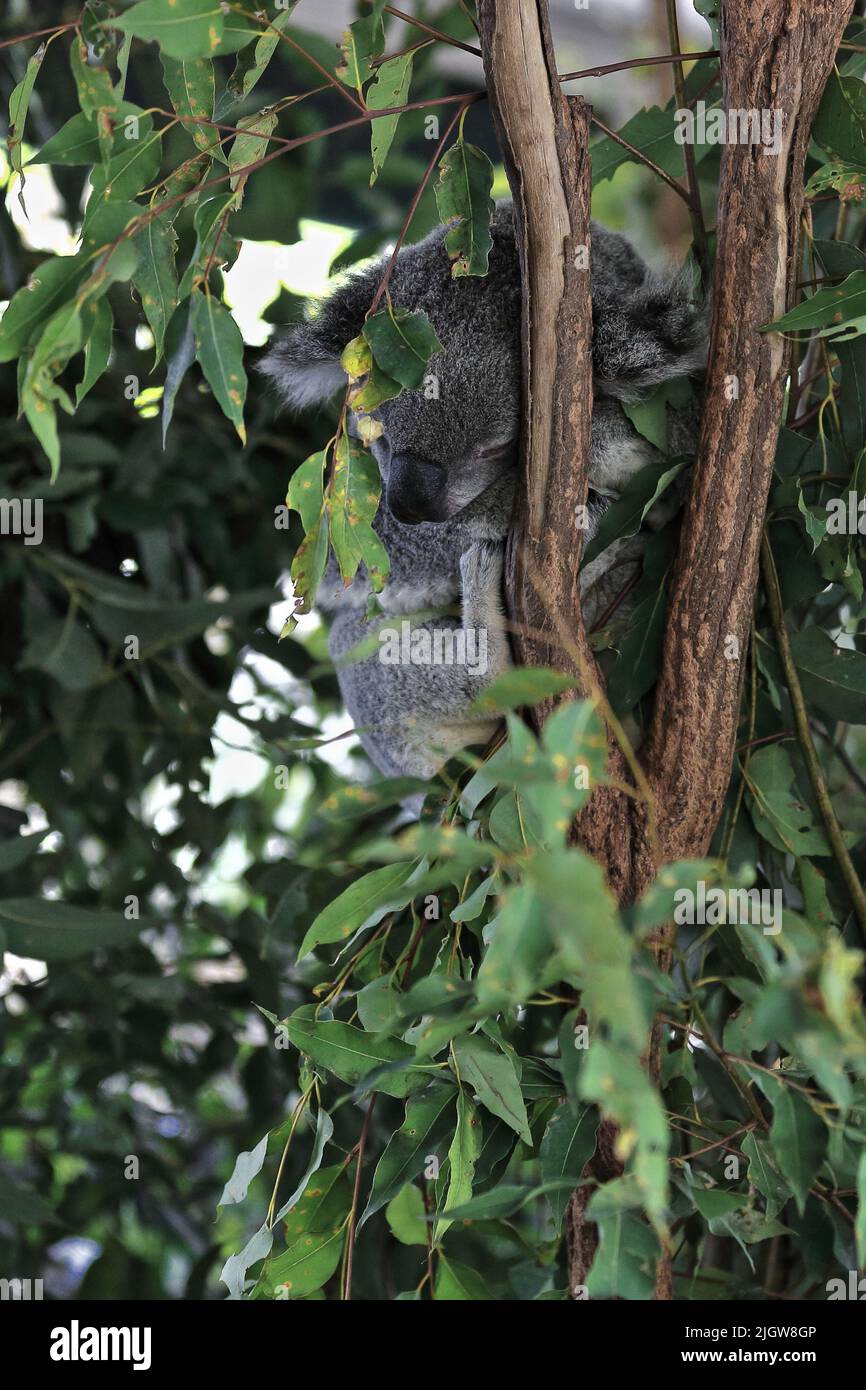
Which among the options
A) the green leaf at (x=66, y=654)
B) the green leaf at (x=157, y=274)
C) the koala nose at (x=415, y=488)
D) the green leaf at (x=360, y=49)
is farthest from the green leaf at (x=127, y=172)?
the green leaf at (x=66, y=654)

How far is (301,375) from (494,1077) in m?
0.97

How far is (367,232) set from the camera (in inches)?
99.3

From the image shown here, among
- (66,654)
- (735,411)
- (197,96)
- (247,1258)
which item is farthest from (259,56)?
(66,654)

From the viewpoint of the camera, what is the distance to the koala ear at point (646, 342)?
52.7 inches

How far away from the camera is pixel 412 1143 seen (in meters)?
1.15

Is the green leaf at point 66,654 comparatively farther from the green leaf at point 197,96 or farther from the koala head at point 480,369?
the green leaf at point 197,96

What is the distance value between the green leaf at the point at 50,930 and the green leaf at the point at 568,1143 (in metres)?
0.80

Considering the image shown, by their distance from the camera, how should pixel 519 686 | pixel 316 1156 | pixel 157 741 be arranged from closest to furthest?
1. pixel 519 686
2. pixel 316 1156
3. pixel 157 741

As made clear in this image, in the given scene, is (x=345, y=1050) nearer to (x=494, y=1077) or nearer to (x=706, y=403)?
(x=494, y=1077)

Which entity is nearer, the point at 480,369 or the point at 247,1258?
the point at 247,1258

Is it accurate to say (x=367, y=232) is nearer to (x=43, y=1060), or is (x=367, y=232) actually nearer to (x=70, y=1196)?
(x=43, y=1060)

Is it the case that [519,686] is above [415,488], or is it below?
below

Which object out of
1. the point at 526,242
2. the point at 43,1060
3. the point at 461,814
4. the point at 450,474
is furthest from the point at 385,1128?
the point at 526,242

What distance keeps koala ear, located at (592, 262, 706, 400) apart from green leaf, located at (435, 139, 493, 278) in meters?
0.20
